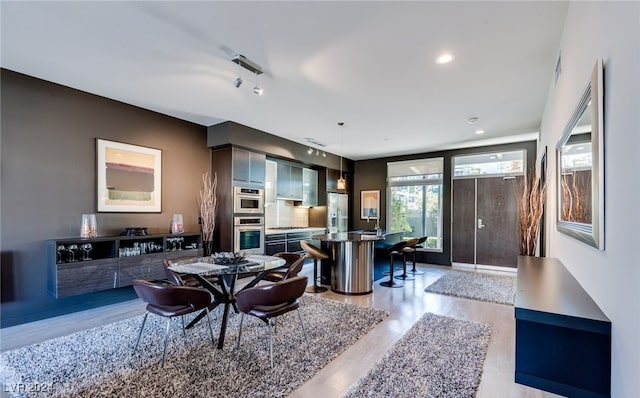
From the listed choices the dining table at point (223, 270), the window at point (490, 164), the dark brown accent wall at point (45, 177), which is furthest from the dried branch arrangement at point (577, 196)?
the dark brown accent wall at point (45, 177)

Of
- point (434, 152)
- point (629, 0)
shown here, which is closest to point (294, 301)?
point (629, 0)

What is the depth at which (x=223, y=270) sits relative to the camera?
9.08ft

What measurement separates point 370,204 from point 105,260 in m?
6.25

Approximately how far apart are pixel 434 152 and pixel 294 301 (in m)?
5.94

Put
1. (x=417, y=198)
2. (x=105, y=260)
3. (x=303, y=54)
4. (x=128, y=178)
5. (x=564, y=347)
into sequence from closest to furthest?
(x=564, y=347)
(x=303, y=54)
(x=105, y=260)
(x=128, y=178)
(x=417, y=198)

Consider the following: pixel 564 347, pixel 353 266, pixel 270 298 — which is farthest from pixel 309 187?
pixel 564 347

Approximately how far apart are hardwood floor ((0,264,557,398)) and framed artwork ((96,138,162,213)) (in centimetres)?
143

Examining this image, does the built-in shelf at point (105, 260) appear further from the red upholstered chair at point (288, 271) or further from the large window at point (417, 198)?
the large window at point (417, 198)

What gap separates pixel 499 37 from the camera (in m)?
2.62

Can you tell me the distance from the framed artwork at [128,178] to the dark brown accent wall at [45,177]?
0.33 ft

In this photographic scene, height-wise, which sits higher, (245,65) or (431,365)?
(245,65)

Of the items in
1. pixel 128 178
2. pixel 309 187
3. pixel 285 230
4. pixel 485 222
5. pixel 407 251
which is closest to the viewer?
pixel 128 178

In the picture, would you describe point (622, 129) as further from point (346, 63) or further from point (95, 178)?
point (95, 178)

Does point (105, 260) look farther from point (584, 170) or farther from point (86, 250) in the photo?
point (584, 170)
